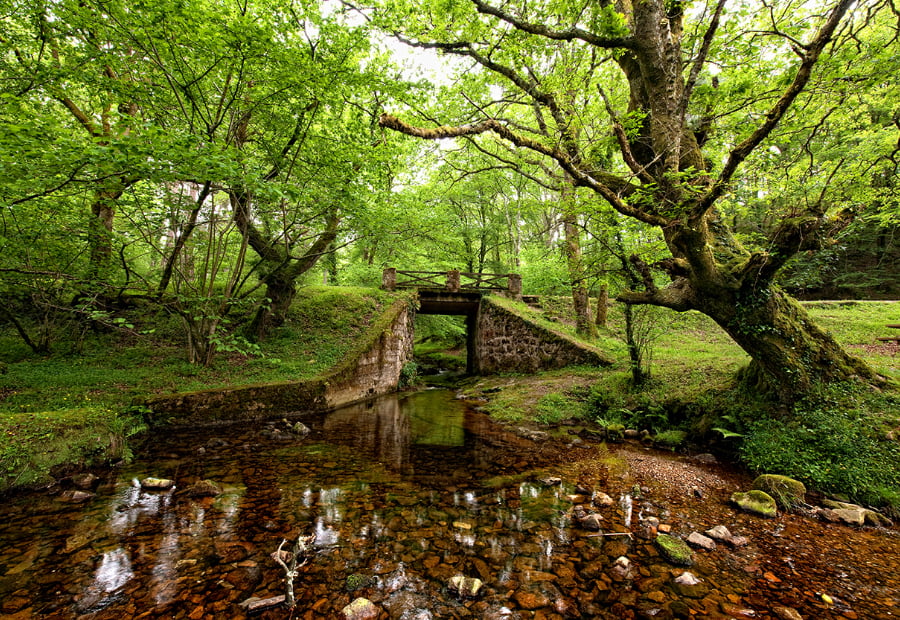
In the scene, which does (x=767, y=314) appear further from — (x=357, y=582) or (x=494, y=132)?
(x=357, y=582)

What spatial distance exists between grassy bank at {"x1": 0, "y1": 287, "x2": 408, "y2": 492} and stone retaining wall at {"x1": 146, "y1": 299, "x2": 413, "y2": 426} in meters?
0.60

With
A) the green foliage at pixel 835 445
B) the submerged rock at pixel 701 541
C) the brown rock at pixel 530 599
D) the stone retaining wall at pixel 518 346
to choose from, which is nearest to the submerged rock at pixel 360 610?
the brown rock at pixel 530 599

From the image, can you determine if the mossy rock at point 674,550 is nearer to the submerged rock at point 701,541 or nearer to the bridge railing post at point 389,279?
the submerged rock at point 701,541

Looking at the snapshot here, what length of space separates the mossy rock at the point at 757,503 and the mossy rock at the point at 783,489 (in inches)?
4.9

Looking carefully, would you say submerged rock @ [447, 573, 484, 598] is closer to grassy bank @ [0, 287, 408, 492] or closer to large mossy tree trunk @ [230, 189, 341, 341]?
grassy bank @ [0, 287, 408, 492]

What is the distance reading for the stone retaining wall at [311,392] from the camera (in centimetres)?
711

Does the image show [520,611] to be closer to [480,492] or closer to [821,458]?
[480,492]

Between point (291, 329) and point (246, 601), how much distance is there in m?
10.5

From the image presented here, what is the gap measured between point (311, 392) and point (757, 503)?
8665mm

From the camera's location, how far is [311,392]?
346 inches

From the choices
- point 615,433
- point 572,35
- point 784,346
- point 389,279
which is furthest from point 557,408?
point 389,279

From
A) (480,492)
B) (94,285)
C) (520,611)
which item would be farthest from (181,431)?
(520,611)

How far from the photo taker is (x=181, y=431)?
678 centimetres

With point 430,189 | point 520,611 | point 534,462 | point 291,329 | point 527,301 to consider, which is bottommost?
point 534,462
